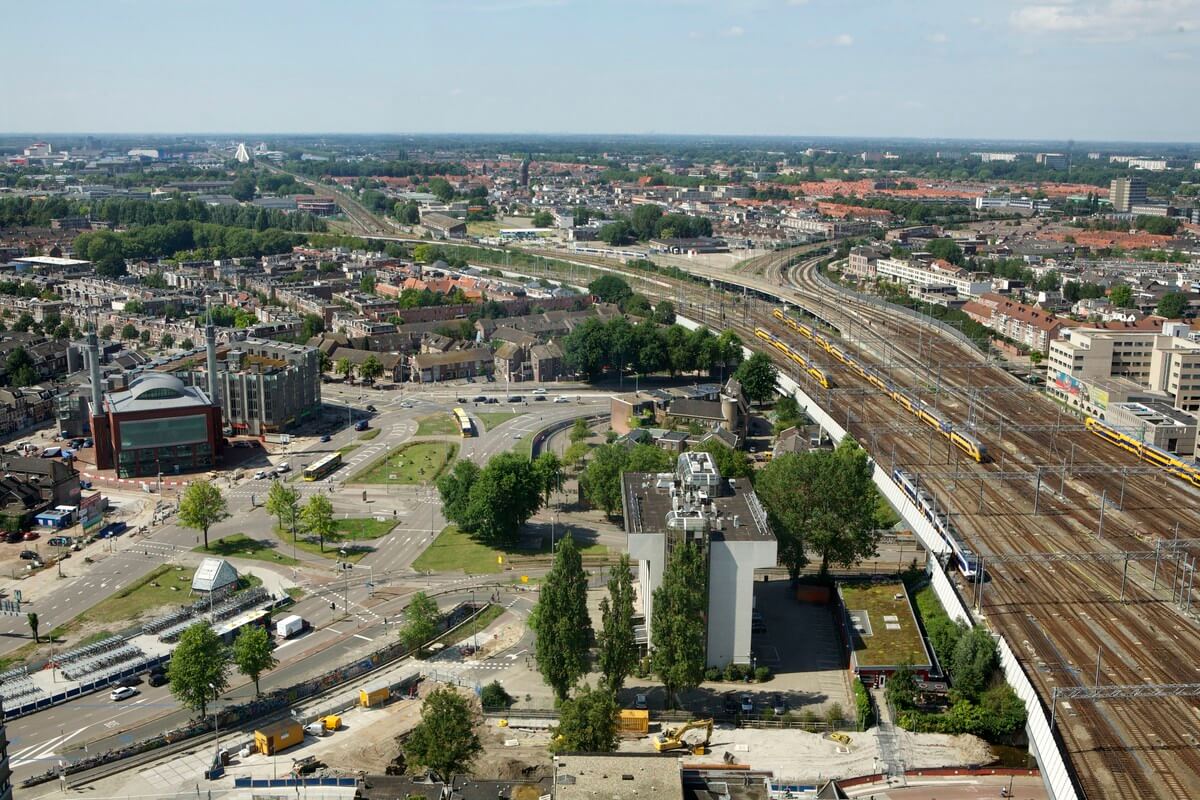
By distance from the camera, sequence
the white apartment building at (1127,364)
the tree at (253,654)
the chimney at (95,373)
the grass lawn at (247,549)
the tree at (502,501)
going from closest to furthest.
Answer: the tree at (253,654), the grass lawn at (247,549), the tree at (502,501), the chimney at (95,373), the white apartment building at (1127,364)

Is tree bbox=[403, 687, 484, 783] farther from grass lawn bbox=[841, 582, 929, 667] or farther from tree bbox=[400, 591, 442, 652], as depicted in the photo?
grass lawn bbox=[841, 582, 929, 667]

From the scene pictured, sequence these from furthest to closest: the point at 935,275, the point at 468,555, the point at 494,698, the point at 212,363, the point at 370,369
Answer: the point at 935,275 → the point at 370,369 → the point at 212,363 → the point at 468,555 → the point at 494,698

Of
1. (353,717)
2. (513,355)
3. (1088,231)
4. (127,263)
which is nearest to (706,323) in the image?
(513,355)

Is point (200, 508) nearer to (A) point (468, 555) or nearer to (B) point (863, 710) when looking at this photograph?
(A) point (468, 555)

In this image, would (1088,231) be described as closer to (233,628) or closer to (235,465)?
(235,465)

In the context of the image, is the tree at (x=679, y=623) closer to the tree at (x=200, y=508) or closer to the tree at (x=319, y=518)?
the tree at (x=319, y=518)

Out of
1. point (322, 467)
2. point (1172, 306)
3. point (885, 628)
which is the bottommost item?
point (885, 628)

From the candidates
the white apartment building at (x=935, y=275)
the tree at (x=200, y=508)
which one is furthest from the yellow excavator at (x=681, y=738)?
the white apartment building at (x=935, y=275)

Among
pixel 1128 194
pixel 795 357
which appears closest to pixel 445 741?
pixel 795 357
